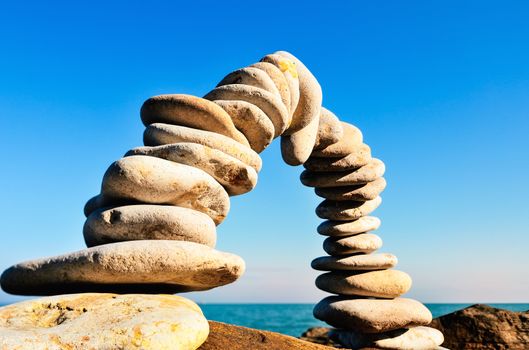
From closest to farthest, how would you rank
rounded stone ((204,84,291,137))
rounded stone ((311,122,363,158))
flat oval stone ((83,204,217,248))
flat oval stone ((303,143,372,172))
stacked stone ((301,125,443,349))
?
flat oval stone ((83,204,217,248)) → rounded stone ((204,84,291,137)) → stacked stone ((301,125,443,349)) → rounded stone ((311,122,363,158)) → flat oval stone ((303,143,372,172))

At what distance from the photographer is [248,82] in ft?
17.4

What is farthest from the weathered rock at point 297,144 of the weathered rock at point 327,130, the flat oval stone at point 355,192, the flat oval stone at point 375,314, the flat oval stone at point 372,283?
the flat oval stone at point 375,314

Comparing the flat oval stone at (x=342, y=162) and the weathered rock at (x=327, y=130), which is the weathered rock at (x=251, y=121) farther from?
the flat oval stone at (x=342, y=162)

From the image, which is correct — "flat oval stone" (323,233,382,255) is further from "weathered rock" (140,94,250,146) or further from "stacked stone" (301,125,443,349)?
"weathered rock" (140,94,250,146)

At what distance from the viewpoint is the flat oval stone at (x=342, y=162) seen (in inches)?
303

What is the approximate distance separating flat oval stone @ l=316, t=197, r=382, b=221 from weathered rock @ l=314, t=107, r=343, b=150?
0.98 m

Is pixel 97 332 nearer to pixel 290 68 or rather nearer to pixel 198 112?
pixel 198 112

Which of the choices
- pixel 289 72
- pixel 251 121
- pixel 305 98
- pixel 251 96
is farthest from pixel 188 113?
pixel 305 98

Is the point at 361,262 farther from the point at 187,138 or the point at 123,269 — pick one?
the point at 123,269

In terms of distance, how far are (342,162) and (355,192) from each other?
514 millimetres

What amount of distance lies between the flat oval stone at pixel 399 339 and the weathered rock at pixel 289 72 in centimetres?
345

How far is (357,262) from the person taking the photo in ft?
24.0

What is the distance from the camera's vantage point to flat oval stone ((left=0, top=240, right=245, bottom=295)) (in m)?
3.29

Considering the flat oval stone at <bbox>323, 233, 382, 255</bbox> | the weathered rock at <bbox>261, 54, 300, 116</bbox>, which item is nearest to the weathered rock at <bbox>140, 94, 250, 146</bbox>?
the weathered rock at <bbox>261, 54, 300, 116</bbox>
